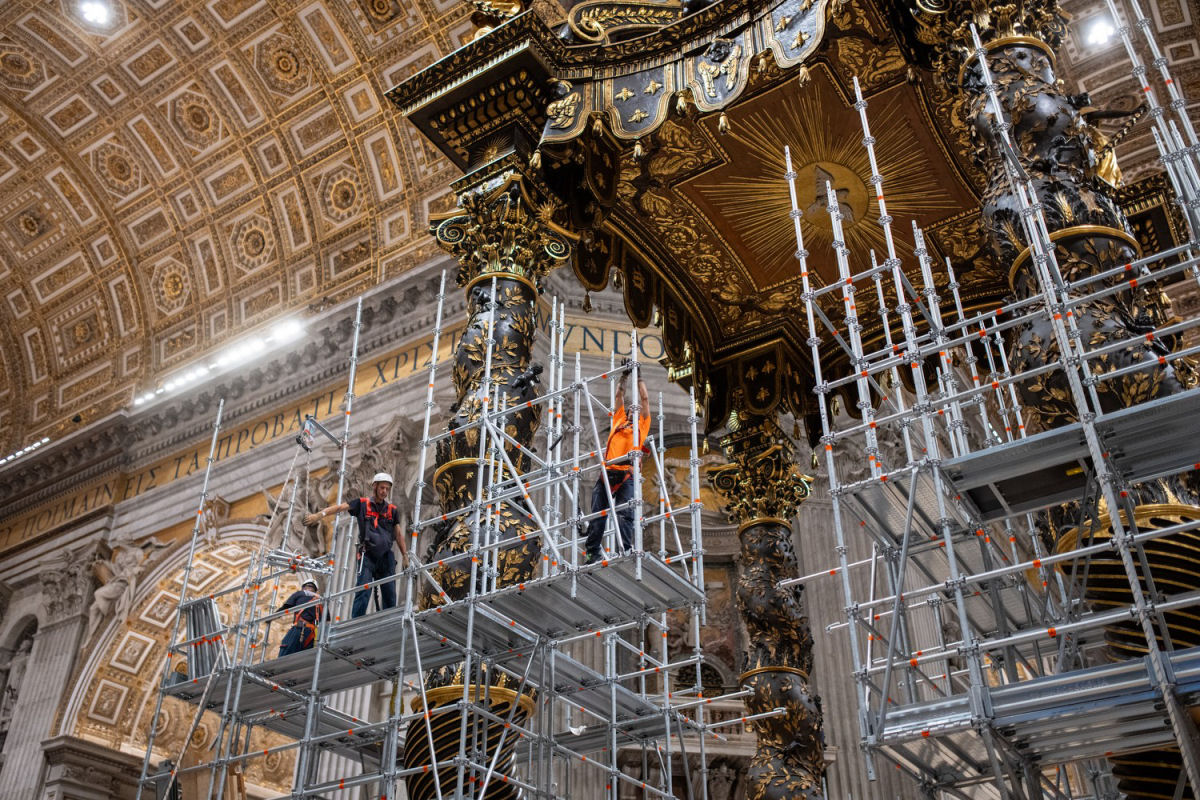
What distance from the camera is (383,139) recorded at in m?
16.0

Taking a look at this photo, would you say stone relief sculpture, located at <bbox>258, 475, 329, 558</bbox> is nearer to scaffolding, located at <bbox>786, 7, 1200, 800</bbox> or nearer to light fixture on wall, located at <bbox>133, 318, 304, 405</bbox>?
light fixture on wall, located at <bbox>133, 318, 304, 405</bbox>

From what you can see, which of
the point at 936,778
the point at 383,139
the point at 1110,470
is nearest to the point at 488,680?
the point at 936,778

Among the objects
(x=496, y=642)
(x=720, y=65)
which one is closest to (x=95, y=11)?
(x=720, y=65)

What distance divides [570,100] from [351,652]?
3033 millimetres

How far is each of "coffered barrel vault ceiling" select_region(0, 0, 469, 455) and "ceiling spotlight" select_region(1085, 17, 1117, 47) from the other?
7.44 meters

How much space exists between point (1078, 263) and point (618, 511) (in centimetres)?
225

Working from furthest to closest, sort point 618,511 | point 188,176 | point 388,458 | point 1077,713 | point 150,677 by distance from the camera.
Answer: point 188,176
point 150,677
point 388,458
point 618,511
point 1077,713

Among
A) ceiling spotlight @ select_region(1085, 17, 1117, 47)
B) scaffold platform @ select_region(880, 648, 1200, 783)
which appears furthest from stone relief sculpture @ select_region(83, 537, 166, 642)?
scaffold platform @ select_region(880, 648, 1200, 783)

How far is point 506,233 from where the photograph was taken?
6.03 metres

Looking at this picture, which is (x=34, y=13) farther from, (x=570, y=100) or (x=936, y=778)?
(x=936, y=778)

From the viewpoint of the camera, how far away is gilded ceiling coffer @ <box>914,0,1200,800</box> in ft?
11.8

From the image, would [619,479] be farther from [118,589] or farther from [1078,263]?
[118,589]

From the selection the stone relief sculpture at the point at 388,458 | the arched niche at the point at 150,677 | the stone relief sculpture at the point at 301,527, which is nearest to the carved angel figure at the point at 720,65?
the stone relief sculpture at the point at 388,458

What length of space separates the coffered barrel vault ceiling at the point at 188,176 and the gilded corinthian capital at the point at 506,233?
9322 millimetres
